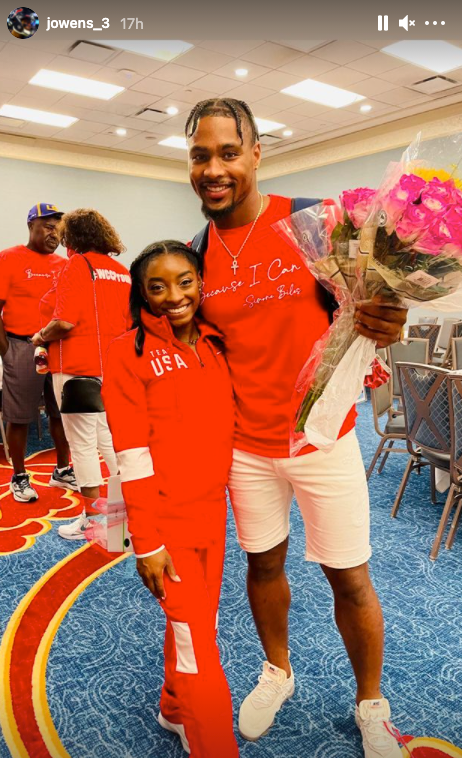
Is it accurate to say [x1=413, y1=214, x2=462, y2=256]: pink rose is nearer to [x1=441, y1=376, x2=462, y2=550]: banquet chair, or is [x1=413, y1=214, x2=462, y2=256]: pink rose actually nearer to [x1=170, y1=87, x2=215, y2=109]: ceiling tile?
[x1=441, y1=376, x2=462, y2=550]: banquet chair

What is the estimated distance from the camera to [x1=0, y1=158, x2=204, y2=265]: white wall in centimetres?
929

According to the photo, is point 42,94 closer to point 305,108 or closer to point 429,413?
point 305,108

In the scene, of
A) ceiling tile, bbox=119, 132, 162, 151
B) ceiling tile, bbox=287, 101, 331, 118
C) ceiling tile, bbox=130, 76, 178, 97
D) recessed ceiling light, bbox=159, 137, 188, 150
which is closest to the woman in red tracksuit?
ceiling tile, bbox=130, 76, 178, 97

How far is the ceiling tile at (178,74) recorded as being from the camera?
6.24 m

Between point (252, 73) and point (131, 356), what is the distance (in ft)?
20.2

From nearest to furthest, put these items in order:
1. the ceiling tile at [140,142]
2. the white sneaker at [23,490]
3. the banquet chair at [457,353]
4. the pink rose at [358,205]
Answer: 1. the pink rose at [358,205]
2. the white sneaker at [23,490]
3. the banquet chair at [457,353]
4. the ceiling tile at [140,142]

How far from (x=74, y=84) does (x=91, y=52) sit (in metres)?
1.07

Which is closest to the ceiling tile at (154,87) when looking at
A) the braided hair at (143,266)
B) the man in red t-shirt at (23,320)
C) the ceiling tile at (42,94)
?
the ceiling tile at (42,94)

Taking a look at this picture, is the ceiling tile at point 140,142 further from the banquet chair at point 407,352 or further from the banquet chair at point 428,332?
the banquet chair at point 407,352

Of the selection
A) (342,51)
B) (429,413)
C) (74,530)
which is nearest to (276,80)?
(342,51)

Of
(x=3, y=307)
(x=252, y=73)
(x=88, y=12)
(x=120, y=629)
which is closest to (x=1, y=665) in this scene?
(x=120, y=629)

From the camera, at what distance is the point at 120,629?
222 centimetres

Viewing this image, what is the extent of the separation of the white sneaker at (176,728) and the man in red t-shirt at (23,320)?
220cm

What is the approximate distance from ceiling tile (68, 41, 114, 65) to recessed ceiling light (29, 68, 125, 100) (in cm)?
61
